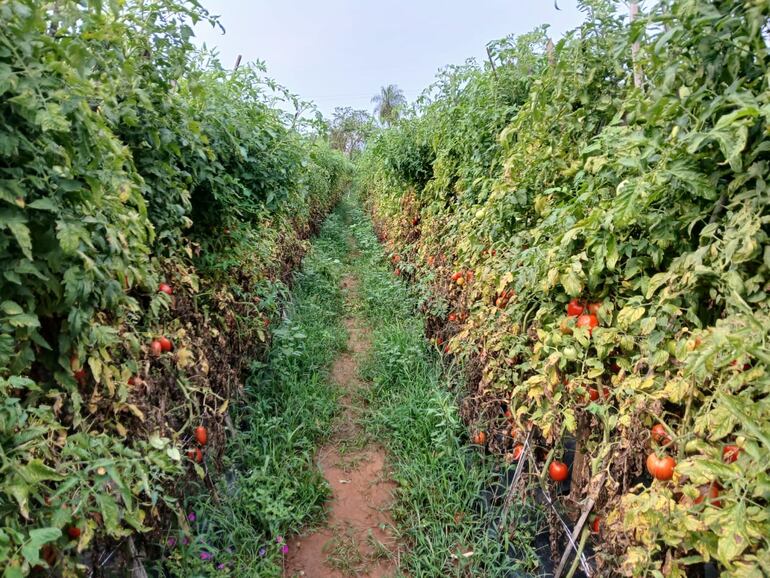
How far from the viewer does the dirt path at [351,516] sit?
7.20ft

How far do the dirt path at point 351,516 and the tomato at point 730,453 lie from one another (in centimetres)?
162

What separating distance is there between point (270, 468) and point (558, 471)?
5.32 feet

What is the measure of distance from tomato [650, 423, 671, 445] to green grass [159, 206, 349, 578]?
173cm

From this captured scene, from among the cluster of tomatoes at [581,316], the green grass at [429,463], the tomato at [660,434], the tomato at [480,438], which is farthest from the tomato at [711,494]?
the tomato at [480,438]

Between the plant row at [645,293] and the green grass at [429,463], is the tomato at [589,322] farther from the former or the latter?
the green grass at [429,463]

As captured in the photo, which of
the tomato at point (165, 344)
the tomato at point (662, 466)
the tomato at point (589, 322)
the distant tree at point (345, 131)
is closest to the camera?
the tomato at point (662, 466)

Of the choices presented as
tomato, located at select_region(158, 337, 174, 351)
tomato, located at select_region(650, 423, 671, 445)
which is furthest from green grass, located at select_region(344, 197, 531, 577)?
tomato, located at select_region(158, 337, 174, 351)

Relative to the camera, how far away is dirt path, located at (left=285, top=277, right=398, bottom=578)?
219 centimetres

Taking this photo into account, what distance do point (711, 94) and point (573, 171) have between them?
86cm

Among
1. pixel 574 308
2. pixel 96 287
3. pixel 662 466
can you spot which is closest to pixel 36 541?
pixel 96 287

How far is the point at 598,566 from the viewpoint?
1.45 m

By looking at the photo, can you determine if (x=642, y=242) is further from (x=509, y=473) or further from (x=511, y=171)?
(x=509, y=473)

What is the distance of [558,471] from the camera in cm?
177

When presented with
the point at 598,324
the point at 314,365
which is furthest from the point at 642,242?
the point at 314,365
